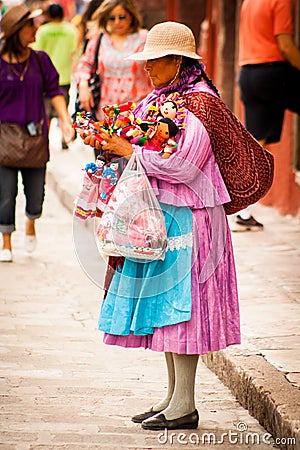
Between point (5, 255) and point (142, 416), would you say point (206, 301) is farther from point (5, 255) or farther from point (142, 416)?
point (5, 255)

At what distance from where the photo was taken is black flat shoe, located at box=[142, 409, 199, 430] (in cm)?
542

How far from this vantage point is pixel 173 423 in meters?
5.41

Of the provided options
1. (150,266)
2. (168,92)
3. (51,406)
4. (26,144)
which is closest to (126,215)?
(150,266)

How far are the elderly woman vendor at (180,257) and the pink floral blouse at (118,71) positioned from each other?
13.8ft

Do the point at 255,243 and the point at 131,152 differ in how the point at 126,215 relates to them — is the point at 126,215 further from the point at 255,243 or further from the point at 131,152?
the point at 255,243

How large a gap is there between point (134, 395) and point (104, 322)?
0.89 meters

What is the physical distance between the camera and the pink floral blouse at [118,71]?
31.2 ft

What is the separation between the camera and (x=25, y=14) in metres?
9.07

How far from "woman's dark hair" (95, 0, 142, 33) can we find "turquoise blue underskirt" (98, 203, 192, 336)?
14.9 feet

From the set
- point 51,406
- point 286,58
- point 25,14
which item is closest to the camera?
point 51,406

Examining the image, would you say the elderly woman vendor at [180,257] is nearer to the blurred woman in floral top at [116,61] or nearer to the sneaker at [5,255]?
the blurred woman in floral top at [116,61]

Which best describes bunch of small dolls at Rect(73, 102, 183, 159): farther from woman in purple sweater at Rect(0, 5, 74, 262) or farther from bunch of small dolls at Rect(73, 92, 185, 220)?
woman in purple sweater at Rect(0, 5, 74, 262)

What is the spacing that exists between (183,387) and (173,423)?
0.17 meters

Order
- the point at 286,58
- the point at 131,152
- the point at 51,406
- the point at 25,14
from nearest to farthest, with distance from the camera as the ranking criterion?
the point at 131,152, the point at 51,406, the point at 25,14, the point at 286,58
